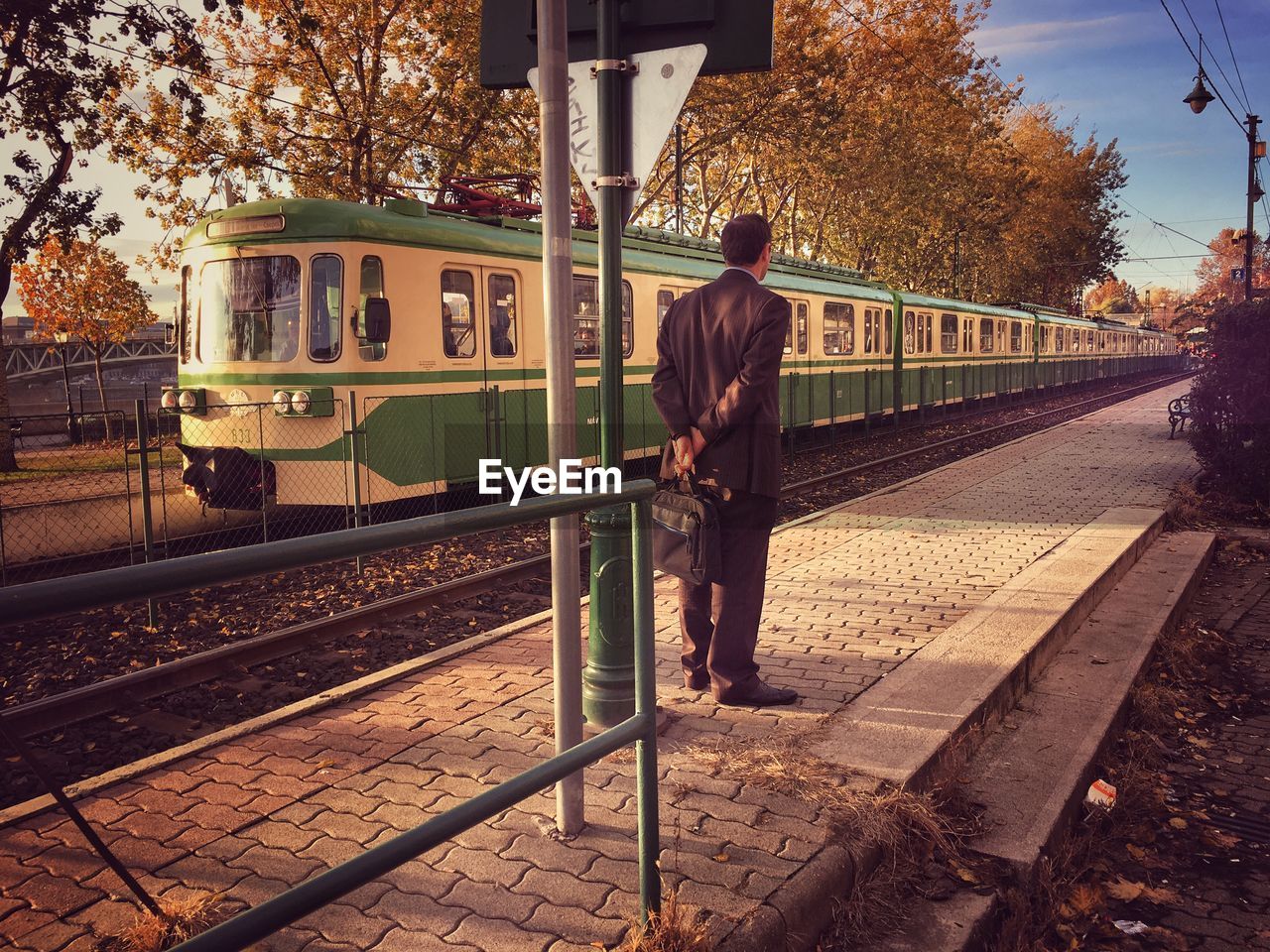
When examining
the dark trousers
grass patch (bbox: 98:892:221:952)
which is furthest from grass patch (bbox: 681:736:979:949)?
grass patch (bbox: 98:892:221:952)

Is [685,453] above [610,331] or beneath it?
beneath

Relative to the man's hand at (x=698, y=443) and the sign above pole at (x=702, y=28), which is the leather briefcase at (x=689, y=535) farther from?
the sign above pole at (x=702, y=28)

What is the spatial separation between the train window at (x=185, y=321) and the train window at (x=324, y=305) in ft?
5.41

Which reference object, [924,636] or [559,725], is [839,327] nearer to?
[924,636]

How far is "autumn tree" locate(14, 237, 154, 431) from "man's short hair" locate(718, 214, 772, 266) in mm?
29105

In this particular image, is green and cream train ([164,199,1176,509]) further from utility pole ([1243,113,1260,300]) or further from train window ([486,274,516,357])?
utility pole ([1243,113,1260,300])

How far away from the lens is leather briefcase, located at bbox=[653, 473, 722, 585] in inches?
163

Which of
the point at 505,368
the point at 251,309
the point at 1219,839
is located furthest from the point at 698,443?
the point at 505,368

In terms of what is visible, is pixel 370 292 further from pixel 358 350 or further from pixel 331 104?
pixel 331 104

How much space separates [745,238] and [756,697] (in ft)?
6.63

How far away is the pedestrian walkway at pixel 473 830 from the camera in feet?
9.20

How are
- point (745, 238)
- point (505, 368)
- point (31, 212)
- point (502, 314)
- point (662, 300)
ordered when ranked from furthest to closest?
point (31, 212)
point (662, 300)
point (505, 368)
point (502, 314)
point (745, 238)

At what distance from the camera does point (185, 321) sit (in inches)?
422

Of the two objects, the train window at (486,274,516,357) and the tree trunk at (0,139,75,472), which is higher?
the tree trunk at (0,139,75,472)
